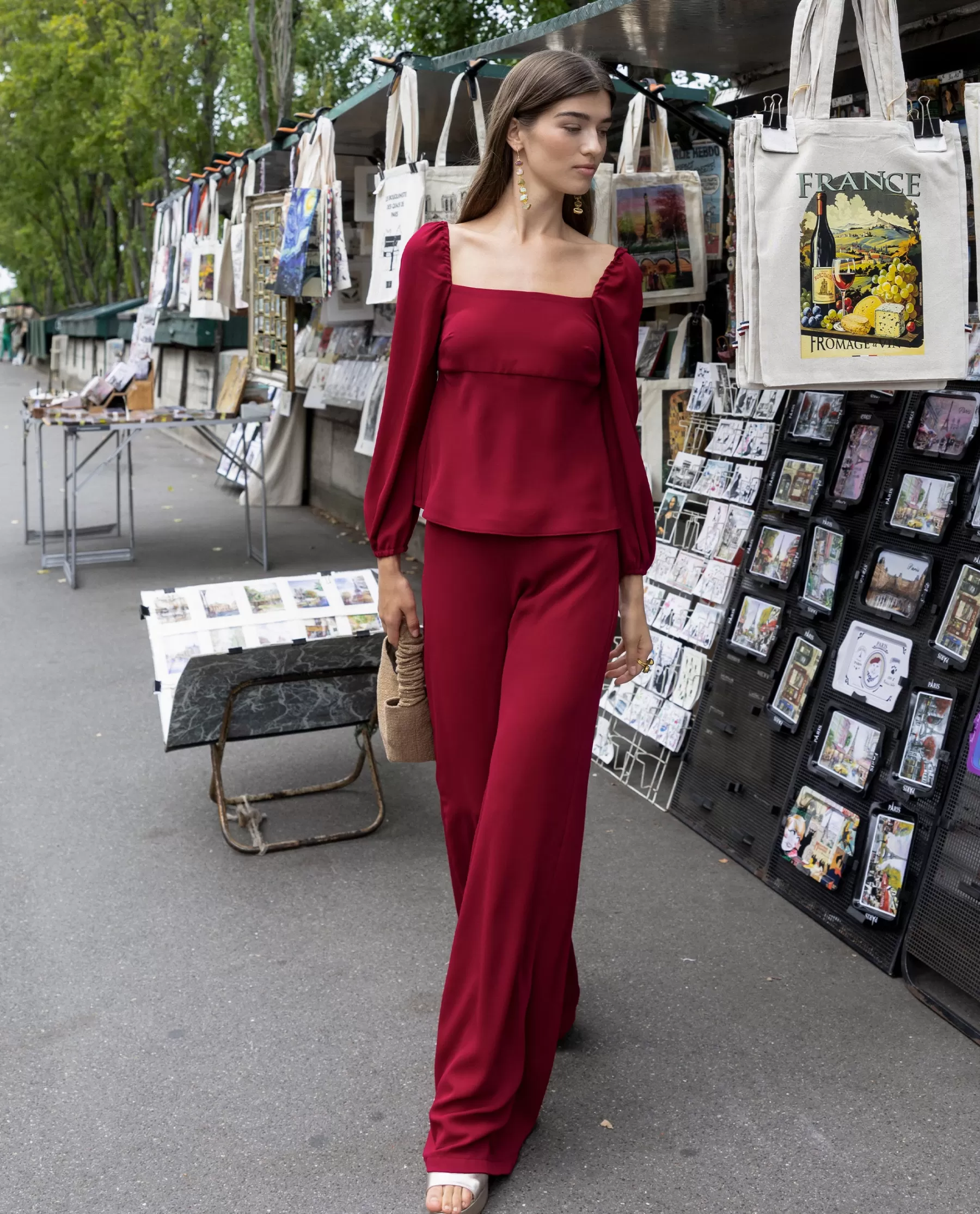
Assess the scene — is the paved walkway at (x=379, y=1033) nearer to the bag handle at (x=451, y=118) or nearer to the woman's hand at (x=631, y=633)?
the woman's hand at (x=631, y=633)

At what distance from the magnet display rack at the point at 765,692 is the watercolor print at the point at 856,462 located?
0.07 ft

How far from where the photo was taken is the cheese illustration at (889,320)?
3.34 metres

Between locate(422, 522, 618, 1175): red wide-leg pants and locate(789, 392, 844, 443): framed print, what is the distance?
176 cm

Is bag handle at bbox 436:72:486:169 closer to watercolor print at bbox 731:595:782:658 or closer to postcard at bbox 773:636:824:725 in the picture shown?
watercolor print at bbox 731:595:782:658

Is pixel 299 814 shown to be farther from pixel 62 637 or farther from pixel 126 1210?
pixel 62 637

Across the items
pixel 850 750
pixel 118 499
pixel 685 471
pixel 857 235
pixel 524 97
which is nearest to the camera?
pixel 524 97

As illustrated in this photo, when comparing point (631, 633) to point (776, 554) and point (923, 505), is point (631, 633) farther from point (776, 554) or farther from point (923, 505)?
point (776, 554)

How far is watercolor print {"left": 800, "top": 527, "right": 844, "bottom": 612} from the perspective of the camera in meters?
4.27

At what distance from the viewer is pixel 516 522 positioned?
2805 mm

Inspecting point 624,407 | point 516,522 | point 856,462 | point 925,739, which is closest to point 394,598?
point 516,522

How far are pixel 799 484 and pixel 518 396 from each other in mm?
1984

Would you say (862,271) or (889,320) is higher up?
(862,271)

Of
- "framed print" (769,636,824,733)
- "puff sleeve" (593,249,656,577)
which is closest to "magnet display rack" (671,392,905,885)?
"framed print" (769,636,824,733)

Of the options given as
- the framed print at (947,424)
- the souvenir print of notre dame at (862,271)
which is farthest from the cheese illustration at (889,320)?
the framed print at (947,424)
